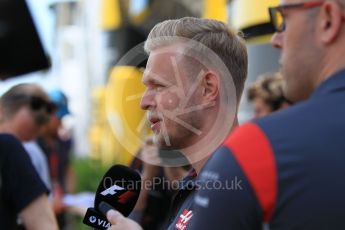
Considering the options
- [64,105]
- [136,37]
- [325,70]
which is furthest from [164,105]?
[136,37]

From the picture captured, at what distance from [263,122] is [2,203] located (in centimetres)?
180

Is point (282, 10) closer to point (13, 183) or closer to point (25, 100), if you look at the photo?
point (13, 183)

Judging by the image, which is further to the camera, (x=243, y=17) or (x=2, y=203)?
(x=243, y=17)

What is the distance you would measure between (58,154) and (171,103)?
5.15m

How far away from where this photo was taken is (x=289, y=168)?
126 centimetres

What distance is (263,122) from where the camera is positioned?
1308 millimetres

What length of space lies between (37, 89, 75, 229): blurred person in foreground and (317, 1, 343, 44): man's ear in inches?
171

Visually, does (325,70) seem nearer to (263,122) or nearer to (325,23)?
(325,23)

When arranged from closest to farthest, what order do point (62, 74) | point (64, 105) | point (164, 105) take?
point (164, 105) < point (64, 105) < point (62, 74)

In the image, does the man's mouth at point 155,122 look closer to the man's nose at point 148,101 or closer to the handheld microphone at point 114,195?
the man's nose at point 148,101

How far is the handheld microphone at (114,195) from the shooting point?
199 cm

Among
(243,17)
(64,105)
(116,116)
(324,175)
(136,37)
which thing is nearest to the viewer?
(324,175)

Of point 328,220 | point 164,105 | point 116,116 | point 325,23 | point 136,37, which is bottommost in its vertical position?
point 136,37

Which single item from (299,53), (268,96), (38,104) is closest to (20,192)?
(38,104)
